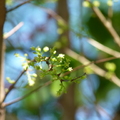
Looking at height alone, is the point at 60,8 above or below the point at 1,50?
below

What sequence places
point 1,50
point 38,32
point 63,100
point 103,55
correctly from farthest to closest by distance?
1. point 38,32
2. point 103,55
3. point 63,100
4. point 1,50

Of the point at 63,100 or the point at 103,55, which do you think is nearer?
the point at 63,100

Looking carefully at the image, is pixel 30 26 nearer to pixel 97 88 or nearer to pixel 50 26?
pixel 50 26

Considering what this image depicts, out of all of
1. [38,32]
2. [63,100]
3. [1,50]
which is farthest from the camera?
[38,32]

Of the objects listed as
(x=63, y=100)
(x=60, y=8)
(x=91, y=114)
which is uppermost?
(x=60, y=8)

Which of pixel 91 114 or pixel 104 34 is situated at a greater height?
pixel 104 34

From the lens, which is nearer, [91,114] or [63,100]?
[63,100]

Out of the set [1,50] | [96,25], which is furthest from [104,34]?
[1,50]

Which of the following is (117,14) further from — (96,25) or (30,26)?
(30,26)

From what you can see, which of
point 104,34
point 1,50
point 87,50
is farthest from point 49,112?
point 1,50

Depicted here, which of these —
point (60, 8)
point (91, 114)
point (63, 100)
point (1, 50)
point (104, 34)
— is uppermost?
point (1, 50)
